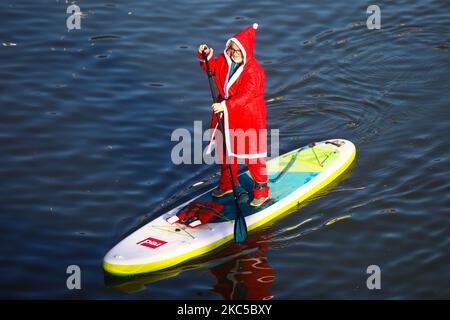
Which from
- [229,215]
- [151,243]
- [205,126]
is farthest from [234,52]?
[205,126]

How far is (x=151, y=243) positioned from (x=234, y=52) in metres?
2.46

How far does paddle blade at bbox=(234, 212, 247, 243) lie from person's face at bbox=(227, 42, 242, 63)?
6.06ft

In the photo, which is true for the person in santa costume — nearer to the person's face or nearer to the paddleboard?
the person's face

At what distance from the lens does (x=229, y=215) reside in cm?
1056

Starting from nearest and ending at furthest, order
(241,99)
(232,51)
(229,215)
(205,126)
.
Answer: (241,99)
(232,51)
(229,215)
(205,126)

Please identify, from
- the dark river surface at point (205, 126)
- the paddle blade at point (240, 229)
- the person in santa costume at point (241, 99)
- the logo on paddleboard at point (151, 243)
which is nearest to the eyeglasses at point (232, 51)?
the person in santa costume at point (241, 99)

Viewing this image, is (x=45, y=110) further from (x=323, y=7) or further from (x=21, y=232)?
(x=323, y=7)

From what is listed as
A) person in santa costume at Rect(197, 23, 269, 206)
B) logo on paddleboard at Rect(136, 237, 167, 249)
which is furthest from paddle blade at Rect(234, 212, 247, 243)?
logo on paddleboard at Rect(136, 237, 167, 249)

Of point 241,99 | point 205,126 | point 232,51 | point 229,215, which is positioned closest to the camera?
point 241,99

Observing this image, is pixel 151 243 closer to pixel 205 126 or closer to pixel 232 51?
pixel 232 51
